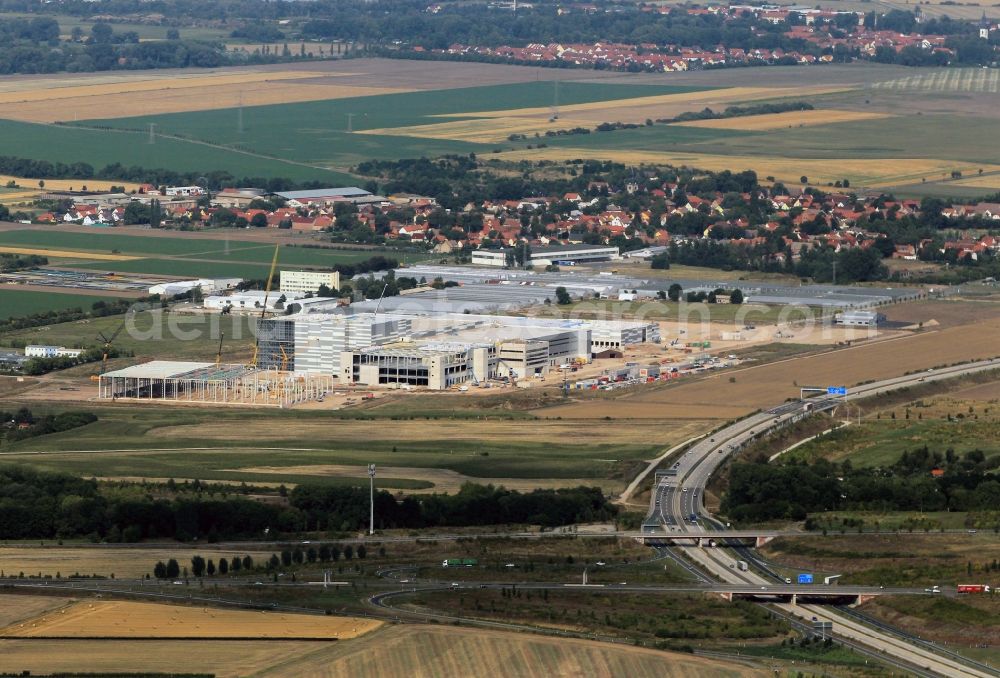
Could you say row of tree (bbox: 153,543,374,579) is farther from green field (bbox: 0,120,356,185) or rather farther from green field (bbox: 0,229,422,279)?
green field (bbox: 0,120,356,185)

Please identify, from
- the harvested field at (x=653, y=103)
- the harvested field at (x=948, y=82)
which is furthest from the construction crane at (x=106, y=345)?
the harvested field at (x=948, y=82)

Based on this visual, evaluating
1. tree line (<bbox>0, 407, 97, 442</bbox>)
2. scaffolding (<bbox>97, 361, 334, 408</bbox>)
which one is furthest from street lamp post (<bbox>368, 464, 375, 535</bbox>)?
scaffolding (<bbox>97, 361, 334, 408</bbox>)

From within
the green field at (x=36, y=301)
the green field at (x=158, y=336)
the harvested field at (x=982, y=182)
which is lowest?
the green field at (x=36, y=301)

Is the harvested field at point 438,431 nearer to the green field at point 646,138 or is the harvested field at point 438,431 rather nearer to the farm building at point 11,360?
the farm building at point 11,360

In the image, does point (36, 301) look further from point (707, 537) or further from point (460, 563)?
point (707, 537)

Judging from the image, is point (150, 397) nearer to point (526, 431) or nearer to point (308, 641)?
point (526, 431)
